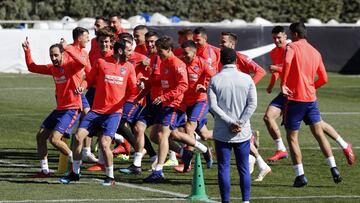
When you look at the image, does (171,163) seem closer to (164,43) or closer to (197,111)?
(197,111)

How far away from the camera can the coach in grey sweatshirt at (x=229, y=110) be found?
44.2ft

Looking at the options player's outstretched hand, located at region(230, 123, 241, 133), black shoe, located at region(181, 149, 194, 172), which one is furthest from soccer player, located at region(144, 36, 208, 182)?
player's outstretched hand, located at region(230, 123, 241, 133)

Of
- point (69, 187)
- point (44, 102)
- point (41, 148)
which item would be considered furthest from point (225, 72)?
point (44, 102)

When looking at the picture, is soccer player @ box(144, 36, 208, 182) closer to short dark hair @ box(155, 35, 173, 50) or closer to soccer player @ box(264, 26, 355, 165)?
short dark hair @ box(155, 35, 173, 50)

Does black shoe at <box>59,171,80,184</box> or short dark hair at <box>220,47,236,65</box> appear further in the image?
black shoe at <box>59,171,80,184</box>

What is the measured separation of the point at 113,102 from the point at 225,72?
3.01 m

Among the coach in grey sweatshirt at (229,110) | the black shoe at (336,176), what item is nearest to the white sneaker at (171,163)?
the black shoe at (336,176)

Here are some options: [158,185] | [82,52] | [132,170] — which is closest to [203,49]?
[82,52]

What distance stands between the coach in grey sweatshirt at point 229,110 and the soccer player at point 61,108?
12.6 ft

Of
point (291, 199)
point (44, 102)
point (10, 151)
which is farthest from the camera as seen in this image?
point (44, 102)

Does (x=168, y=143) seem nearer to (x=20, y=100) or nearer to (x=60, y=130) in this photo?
(x=60, y=130)

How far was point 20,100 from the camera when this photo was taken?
31.0 metres

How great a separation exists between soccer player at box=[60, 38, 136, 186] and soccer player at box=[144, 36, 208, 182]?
0.67 metres

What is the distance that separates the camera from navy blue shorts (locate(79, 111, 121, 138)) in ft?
52.7
